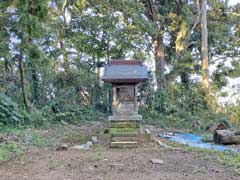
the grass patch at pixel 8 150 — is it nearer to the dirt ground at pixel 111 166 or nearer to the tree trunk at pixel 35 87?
the dirt ground at pixel 111 166

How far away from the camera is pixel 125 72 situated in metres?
8.59

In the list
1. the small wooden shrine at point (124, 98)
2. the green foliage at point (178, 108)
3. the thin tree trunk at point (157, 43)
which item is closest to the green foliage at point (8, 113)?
the small wooden shrine at point (124, 98)

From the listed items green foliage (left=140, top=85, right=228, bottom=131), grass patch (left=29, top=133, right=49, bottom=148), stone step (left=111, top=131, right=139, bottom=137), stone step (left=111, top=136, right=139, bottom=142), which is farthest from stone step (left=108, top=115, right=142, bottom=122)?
green foliage (left=140, top=85, right=228, bottom=131)

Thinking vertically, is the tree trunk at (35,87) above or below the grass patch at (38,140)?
above

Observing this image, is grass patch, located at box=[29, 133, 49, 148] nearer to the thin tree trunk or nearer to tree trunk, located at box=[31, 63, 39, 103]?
tree trunk, located at box=[31, 63, 39, 103]

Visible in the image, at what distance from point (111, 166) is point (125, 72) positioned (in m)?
3.98

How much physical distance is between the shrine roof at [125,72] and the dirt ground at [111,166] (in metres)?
2.34

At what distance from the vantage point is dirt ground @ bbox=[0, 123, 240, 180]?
435 cm

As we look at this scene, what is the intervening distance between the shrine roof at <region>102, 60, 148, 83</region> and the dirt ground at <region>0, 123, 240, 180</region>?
234 centimetres

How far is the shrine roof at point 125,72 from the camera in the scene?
8.27 metres

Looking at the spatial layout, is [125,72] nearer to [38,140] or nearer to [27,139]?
[38,140]

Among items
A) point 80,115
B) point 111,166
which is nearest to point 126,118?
point 111,166

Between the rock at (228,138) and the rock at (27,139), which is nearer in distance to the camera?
the rock at (27,139)

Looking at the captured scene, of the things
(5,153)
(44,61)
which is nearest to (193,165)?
(5,153)
